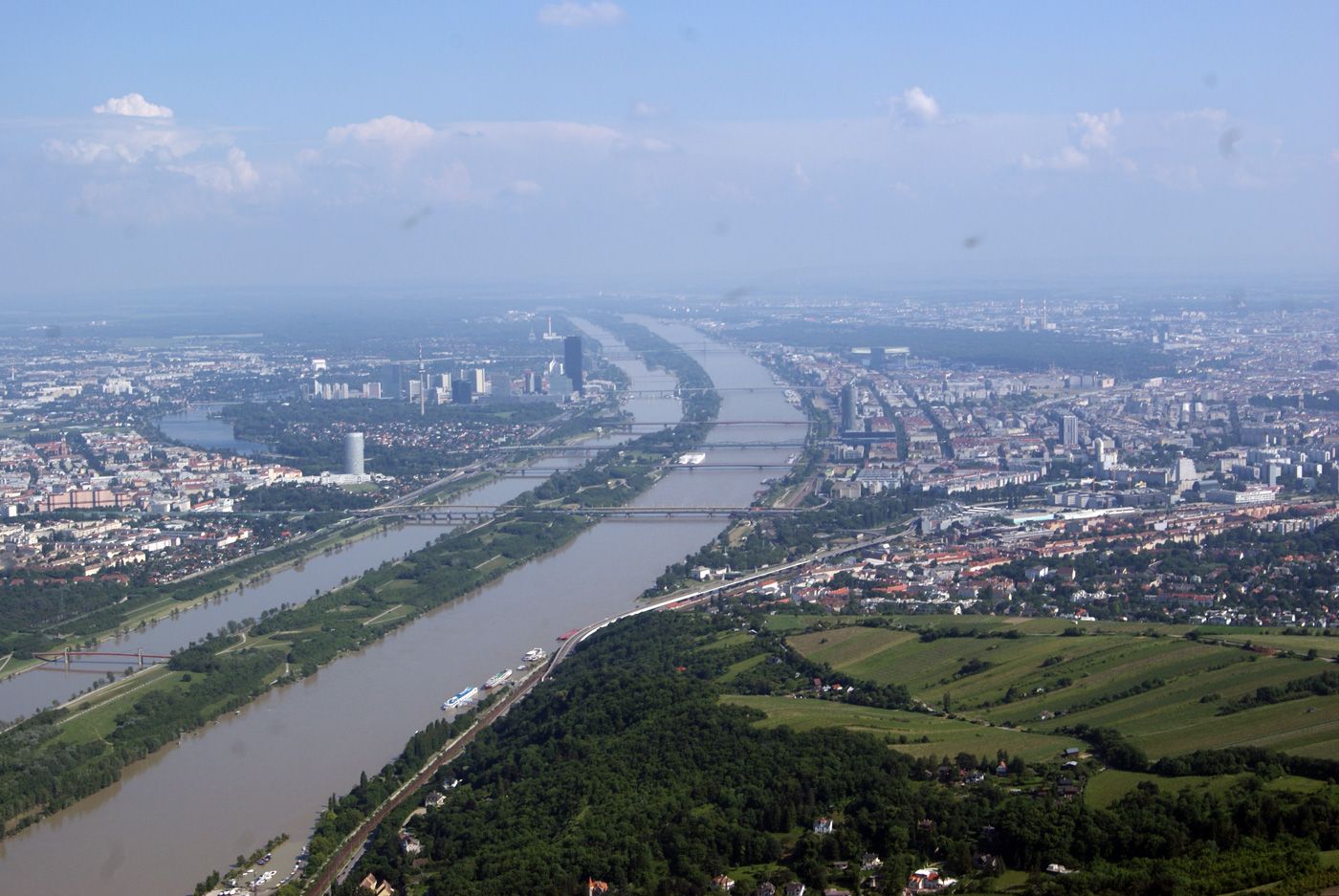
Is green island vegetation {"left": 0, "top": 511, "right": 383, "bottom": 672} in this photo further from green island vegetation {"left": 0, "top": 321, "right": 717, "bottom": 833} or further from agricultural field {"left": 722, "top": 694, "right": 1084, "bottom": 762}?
agricultural field {"left": 722, "top": 694, "right": 1084, "bottom": 762}

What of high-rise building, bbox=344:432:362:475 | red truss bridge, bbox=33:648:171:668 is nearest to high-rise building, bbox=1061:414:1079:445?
high-rise building, bbox=344:432:362:475

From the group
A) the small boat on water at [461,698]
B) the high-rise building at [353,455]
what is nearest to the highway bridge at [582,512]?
the high-rise building at [353,455]

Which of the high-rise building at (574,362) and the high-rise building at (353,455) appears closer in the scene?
the high-rise building at (353,455)

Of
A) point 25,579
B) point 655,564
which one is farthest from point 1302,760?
point 25,579

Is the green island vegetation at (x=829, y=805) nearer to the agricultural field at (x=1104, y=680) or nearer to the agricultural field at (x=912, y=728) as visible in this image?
the agricultural field at (x=912, y=728)

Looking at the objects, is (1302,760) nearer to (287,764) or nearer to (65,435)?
(287,764)

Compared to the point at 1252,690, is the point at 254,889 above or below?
below
